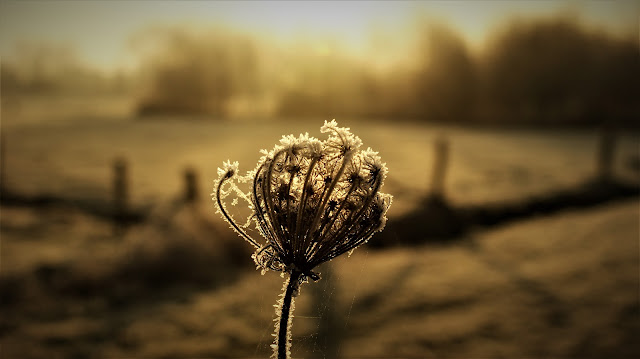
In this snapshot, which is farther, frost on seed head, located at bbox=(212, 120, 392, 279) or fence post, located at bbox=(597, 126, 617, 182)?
fence post, located at bbox=(597, 126, 617, 182)

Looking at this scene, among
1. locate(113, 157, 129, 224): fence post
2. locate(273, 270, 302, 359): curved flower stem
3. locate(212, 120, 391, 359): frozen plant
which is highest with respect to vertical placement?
locate(113, 157, 129, 224): fence post

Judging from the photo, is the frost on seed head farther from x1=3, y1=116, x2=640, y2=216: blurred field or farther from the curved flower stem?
x1=3, y1=116, x2=640, y2=216: blurred field

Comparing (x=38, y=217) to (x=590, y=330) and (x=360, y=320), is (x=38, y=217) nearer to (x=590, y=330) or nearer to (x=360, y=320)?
(x=360, y=320)

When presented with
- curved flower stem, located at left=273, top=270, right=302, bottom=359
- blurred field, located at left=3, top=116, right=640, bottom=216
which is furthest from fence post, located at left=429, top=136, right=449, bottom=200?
curved flower stem, located at left=273, top=270, right=302, bottom=359

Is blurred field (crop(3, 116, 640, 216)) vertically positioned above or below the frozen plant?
above

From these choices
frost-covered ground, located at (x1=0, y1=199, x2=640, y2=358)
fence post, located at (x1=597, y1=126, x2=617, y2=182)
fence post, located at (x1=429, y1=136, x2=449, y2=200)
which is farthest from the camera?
fence post, located at (x1=597, y1=126, x2=617, y2=182)

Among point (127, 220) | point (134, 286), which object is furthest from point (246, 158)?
point (134, 286)

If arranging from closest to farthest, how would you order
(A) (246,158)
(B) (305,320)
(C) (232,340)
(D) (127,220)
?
(C) (232,340) → (B) (305,320) → (D) (127,220) → (A) (246,158)
